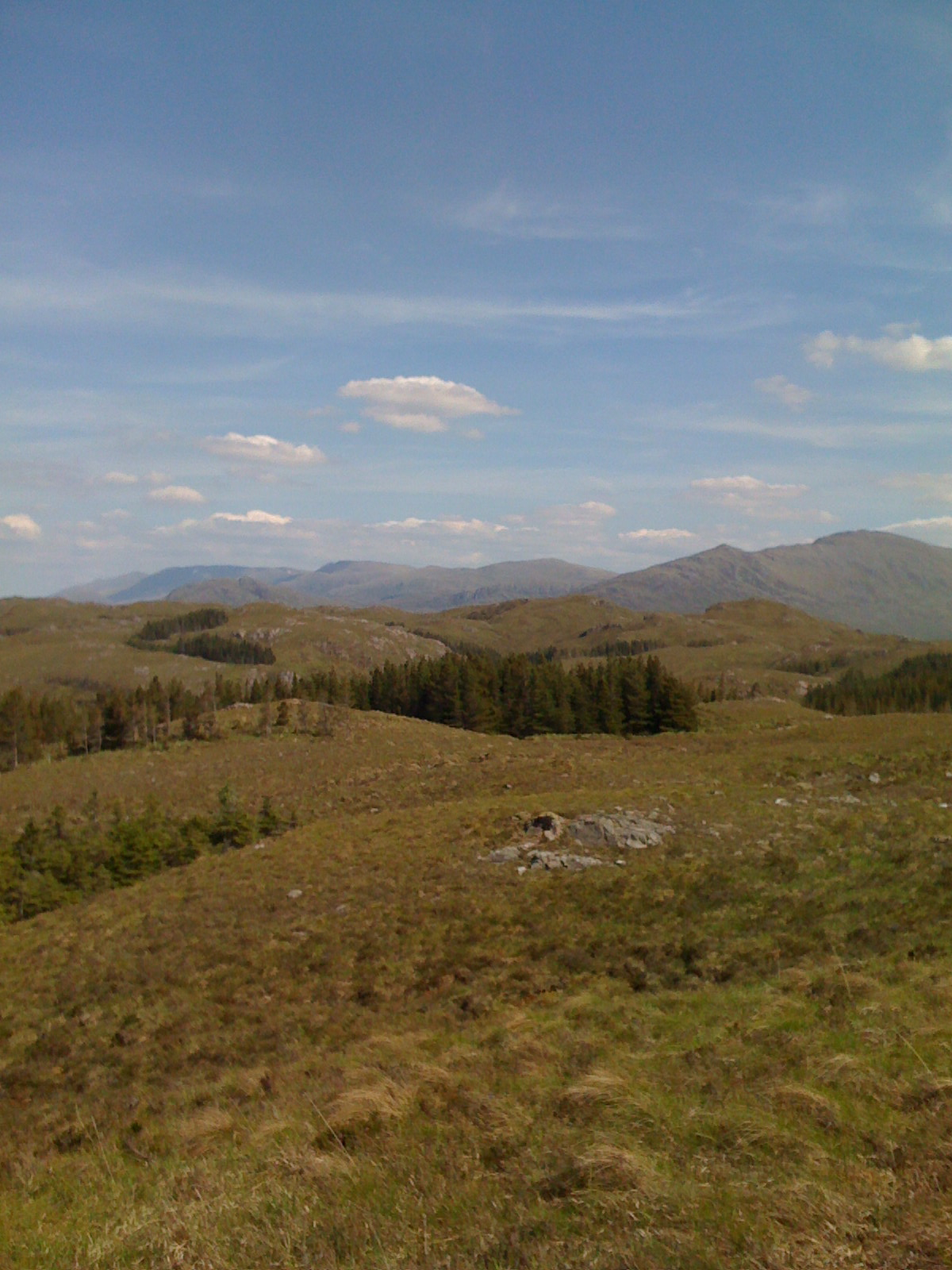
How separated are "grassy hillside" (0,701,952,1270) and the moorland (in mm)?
58

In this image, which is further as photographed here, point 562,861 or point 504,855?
point 504,855

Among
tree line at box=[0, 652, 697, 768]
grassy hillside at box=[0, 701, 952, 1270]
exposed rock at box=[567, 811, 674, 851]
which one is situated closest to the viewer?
grassy hillside at box=[0, 701, 952, 1270]

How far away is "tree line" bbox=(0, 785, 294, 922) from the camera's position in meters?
30.2

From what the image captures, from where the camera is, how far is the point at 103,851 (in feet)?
113

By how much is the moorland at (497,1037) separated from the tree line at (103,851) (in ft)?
0.79

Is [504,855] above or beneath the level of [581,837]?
beneath

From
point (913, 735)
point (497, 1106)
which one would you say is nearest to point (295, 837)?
point (497, 1106)

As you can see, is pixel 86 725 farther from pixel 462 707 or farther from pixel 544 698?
pixel 544 698

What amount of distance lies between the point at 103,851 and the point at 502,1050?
30.6m

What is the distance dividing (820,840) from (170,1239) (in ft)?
73.8

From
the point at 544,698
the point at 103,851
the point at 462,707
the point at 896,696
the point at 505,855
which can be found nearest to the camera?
the point at 505,855

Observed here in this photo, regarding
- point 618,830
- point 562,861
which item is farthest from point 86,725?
point 618,830

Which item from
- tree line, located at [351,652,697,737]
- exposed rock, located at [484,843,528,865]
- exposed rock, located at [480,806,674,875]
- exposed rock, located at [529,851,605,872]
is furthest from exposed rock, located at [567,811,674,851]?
tree line, located at [351,652,697,737]

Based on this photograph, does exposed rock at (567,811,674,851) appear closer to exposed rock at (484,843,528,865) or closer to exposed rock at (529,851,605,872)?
exposed rock at (529,851,605,872)
